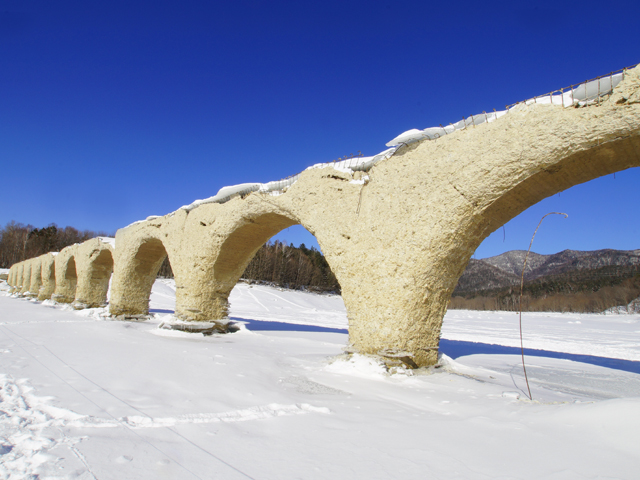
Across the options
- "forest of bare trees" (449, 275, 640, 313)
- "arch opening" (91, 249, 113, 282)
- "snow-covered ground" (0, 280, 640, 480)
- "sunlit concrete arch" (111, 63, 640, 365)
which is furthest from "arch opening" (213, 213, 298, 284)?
"forest of bare trees" (449, 275, 640, 313)

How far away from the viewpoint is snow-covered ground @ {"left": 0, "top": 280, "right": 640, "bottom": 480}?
1738 millimetres

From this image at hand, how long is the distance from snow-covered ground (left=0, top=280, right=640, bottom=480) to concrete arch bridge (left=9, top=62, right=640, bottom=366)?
71 centimetres

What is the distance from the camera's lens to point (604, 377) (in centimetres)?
487

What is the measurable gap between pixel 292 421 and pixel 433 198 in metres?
2.72

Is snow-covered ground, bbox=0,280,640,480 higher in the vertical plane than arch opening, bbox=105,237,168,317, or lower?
lower

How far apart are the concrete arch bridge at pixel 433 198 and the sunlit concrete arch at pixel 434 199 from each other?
0.01 meters

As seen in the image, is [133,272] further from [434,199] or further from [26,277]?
[26,277]

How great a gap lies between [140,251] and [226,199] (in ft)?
13.7

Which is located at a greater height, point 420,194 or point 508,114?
point 508,114


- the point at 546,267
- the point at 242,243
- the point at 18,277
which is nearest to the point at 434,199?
the point at 242,243

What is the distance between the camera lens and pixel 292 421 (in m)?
2.38

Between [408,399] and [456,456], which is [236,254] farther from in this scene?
[456,456]

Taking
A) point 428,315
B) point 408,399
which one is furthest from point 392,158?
point 408,399

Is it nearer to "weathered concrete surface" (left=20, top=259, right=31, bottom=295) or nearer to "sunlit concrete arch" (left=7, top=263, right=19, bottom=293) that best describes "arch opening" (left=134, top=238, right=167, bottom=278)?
"weathered concrete surface" (left=20, top=259, right=31, bottom=295)
